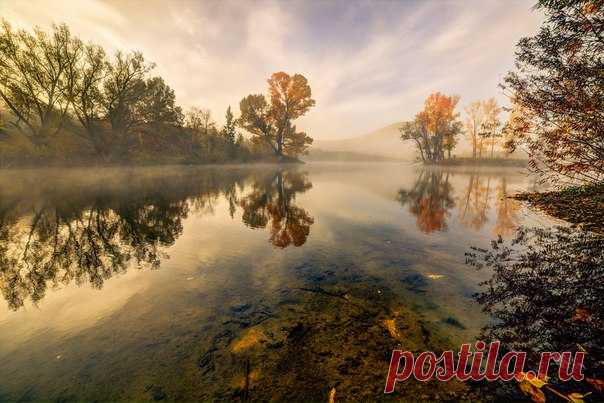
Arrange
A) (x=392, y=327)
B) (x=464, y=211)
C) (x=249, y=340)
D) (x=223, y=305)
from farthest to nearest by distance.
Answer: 1. (x=464, y=211)
2. (x=223, y=305)
3. (x=392, y=327)
4. (x=249, y=340)

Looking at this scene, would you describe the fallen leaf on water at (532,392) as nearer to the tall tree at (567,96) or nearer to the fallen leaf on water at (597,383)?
the fallen leaf on water at (597,383)

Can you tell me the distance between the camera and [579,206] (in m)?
11.7

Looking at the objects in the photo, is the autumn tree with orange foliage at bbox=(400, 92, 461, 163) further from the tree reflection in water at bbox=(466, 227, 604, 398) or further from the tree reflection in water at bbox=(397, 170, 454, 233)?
the tree reflection in water at bbox=(466, 227, 604, 398)

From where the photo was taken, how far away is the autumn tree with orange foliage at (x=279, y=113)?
50.9m

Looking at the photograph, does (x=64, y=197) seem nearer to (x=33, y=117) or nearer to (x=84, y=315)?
(x=84, y=315)

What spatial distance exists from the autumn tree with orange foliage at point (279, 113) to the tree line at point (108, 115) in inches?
8.1

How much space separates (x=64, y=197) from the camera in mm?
14055

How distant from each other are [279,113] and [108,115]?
103ft

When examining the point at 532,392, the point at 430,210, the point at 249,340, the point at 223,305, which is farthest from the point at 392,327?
the point at 430,210

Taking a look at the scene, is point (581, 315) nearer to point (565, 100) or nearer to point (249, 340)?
point (249, 340)

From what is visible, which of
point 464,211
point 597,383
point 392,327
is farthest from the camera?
point 464,211

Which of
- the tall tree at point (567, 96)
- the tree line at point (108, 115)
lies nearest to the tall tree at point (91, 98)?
the tree line at point (108, 115)

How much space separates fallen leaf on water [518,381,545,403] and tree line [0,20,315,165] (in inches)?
1851

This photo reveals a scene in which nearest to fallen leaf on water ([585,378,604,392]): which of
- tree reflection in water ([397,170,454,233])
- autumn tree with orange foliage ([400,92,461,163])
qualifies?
tree reflection in water ([397,170,454,233])
